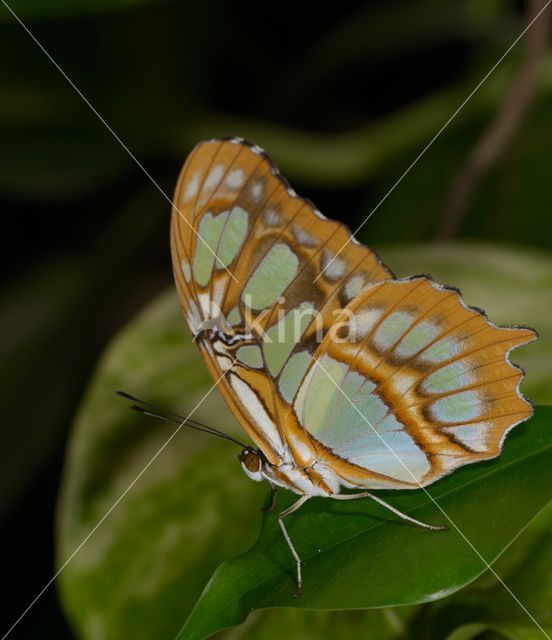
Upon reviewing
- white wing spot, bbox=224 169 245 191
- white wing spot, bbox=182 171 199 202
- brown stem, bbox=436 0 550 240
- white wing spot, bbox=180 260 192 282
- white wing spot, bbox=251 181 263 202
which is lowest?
brown stem, bbox=436 0 550 240

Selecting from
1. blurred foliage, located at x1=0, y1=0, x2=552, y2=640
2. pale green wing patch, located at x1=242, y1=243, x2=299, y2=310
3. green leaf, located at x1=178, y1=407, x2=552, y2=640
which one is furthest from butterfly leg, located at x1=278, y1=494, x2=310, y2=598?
blurred foliage, located at x1=0, y1=0, x2=552, y2=640

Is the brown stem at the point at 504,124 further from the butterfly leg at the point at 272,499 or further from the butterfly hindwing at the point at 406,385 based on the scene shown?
the butterfly leg at the point at 272,499

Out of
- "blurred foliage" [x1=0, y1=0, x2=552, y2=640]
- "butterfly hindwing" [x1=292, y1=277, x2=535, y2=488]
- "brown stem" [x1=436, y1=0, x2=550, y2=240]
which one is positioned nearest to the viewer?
"butterfly hindwing" [x1=292, y1=277, x2=535, y2=488]

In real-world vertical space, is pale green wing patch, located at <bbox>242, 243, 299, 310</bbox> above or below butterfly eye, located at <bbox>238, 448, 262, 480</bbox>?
above

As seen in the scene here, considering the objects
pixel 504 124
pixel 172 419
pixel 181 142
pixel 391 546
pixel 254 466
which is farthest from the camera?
pixel 181 142

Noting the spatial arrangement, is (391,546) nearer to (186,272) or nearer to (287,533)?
(287,533)

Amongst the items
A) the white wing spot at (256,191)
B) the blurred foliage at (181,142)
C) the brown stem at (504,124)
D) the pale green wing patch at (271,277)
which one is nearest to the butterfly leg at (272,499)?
the pale green wing patch at (271,277)

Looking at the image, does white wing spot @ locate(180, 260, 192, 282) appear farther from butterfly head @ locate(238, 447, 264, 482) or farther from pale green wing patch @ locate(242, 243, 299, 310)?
butterfly head @ locate(238, 447, 264, 482)

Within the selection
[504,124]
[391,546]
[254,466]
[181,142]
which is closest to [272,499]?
[254,466]
